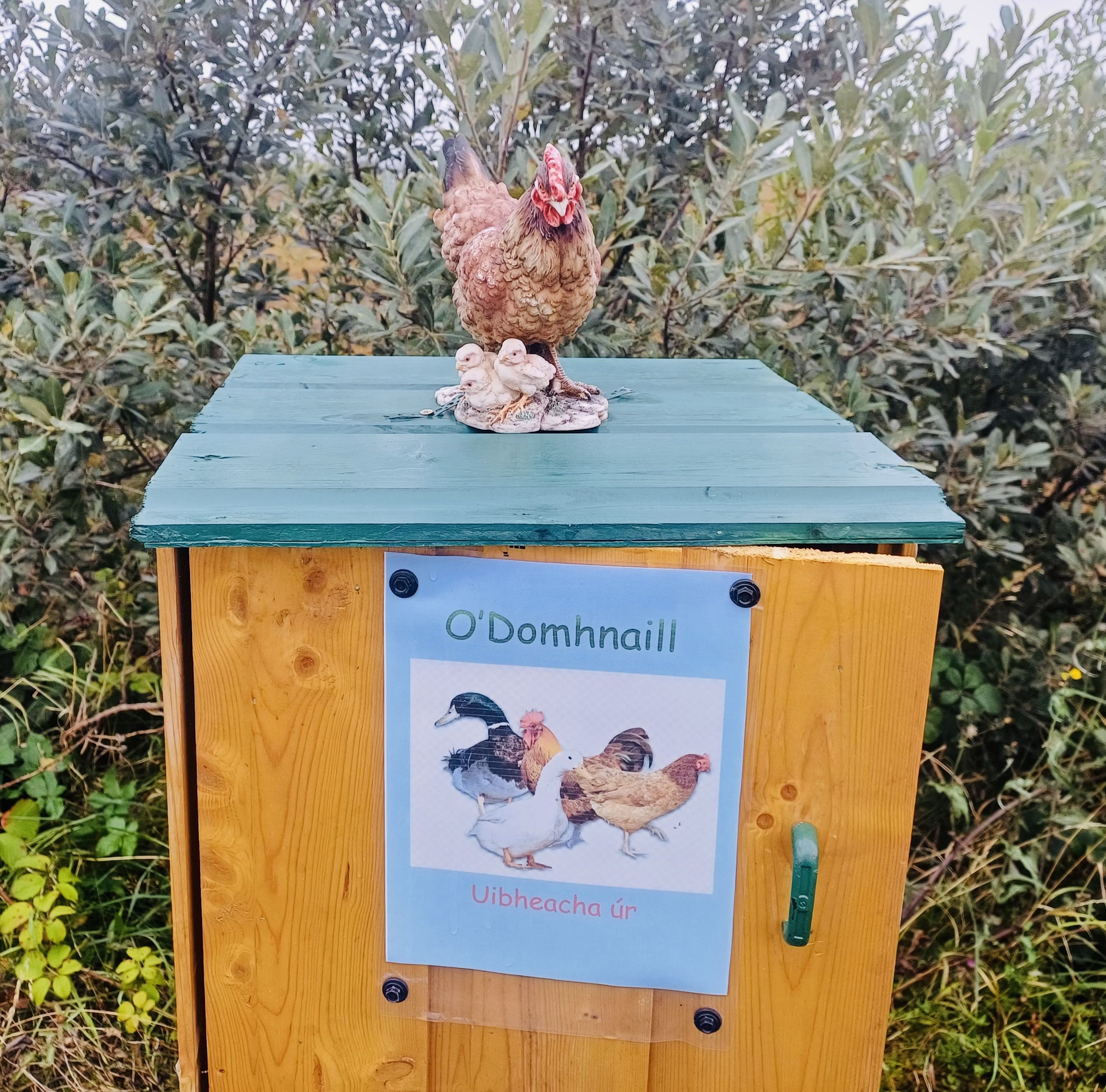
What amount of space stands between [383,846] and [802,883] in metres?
0.57

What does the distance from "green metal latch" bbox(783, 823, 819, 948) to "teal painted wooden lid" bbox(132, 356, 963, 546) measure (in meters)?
0.39

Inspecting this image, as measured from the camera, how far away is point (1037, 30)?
238 centimetres

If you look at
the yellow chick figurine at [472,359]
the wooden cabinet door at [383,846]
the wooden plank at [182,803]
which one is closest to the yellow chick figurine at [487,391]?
the yellow chick figurine at [472,359]

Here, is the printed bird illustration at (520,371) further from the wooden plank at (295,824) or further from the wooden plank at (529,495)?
the wooden plank at (295,824)

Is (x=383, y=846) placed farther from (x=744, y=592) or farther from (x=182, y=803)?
(x=744, y=592)

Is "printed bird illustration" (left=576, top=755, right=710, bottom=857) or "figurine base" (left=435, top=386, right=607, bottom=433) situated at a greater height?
"figurine base" (left=435, top=386, right=607, bottom=433)

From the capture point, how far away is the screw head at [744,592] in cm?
132

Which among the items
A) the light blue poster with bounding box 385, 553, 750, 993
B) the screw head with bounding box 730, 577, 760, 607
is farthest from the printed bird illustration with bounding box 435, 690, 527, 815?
the screw head with bounding box 730, 577, 760, 607

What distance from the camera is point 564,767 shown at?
1.40 metres

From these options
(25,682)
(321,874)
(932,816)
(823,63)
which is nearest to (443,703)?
(321,874)

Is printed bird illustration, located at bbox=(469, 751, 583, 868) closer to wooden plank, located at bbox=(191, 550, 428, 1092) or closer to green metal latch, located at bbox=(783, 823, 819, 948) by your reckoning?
wooden plank, located at bbox=(191, 550, 428, 1092)

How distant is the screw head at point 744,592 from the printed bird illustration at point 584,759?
0.22m

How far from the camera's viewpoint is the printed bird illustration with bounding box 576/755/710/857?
4.57ft

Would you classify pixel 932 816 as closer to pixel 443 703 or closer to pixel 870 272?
pixel 870 272
